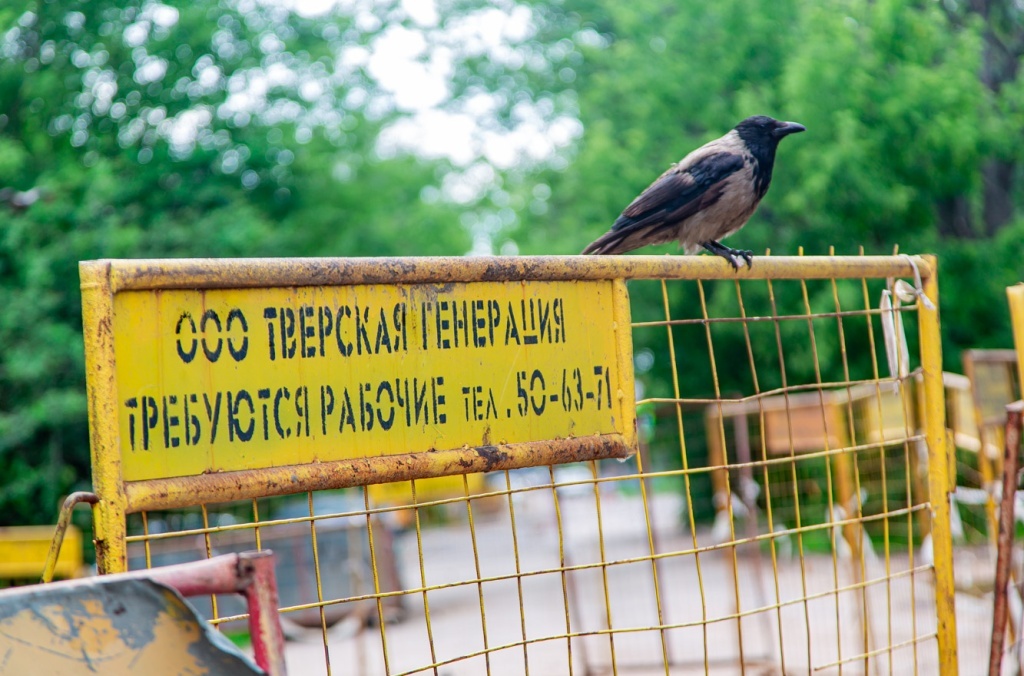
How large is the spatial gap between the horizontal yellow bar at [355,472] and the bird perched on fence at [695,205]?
Answer: 237cm

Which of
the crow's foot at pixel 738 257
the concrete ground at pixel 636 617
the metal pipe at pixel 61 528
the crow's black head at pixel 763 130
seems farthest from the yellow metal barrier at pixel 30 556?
the metal pipe at pixel 61 528

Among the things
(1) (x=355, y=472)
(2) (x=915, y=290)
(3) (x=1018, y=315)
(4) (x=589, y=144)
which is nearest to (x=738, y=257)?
(2) (x=915, y=290)

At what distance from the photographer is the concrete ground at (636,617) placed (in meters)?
7.62

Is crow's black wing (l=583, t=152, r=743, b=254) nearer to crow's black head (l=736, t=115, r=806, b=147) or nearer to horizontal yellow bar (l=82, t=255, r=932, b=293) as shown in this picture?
crow's black head (l=736, t=115, r=806, b=147)

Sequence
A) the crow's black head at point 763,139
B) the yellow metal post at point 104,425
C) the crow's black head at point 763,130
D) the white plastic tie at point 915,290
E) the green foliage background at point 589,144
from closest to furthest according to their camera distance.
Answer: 1. the yellow metal post at point 104,425
2. the white plastic tie at point 915,290
3. the crow's black head at point 763,139
4. the crow's black head at point 763,130
5. the green foliage background at point 589,144

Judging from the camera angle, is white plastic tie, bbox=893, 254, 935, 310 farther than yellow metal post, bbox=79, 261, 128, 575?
Yes

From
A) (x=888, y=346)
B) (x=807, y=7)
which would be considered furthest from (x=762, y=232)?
Result: (x=888, y=346)

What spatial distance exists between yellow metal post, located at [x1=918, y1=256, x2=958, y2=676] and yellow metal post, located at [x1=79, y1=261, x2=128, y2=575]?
7.90 feet

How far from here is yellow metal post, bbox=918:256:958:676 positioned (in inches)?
132

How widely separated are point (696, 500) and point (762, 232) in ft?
11.0

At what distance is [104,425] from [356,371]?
545 mm

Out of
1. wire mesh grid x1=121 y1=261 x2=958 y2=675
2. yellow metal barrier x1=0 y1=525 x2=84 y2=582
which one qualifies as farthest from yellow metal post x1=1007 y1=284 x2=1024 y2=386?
yellow metal barrier x1=0 y1=525 x2=84 y2=582

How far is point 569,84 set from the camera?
24266 mm

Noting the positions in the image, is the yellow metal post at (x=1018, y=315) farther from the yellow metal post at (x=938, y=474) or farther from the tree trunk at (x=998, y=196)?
the tree trunk at (x=998, y=196)
